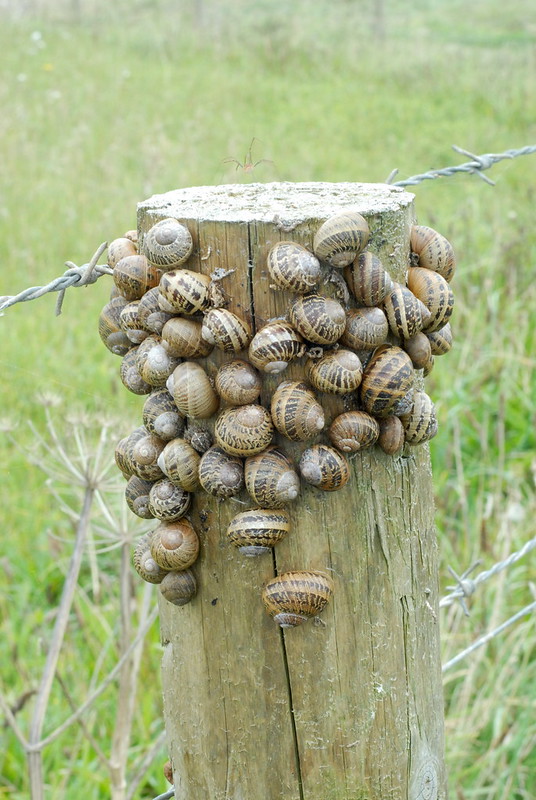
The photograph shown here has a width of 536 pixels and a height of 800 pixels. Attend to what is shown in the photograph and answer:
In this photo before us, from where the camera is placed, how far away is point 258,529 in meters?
1.40

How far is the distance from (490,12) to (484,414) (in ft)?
68.8

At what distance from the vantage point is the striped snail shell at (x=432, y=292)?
60.2 inches

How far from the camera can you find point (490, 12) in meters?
22.0

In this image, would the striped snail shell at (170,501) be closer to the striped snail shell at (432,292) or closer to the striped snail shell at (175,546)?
the striped snail shell at (175,546)

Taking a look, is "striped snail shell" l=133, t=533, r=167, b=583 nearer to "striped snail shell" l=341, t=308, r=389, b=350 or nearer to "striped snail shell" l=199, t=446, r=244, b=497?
"striped snail shell" l=199, t=446, r=244, b=497

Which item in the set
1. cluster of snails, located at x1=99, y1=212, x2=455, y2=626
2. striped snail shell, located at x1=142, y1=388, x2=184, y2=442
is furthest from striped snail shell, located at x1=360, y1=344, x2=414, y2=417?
striped snail shell, located at x1=142, y1=388, x2=184, y2=442

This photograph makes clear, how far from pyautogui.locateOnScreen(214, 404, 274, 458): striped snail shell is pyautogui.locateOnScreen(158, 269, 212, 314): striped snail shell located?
19 cm

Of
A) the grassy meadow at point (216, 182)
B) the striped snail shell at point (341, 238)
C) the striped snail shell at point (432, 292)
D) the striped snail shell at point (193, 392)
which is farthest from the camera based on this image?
the grassy meadow at point (216, 182)

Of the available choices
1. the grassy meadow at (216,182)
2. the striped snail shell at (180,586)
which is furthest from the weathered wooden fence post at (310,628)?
the grassy meadow at (216,182)

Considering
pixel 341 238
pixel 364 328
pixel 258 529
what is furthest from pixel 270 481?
pixel 341 238

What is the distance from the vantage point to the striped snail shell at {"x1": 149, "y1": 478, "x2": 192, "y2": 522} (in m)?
1.50

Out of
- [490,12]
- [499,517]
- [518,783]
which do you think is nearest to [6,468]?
[499,517]

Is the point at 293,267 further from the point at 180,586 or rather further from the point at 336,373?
the point at 180,586

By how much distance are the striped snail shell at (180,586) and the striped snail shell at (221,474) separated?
191 mm
